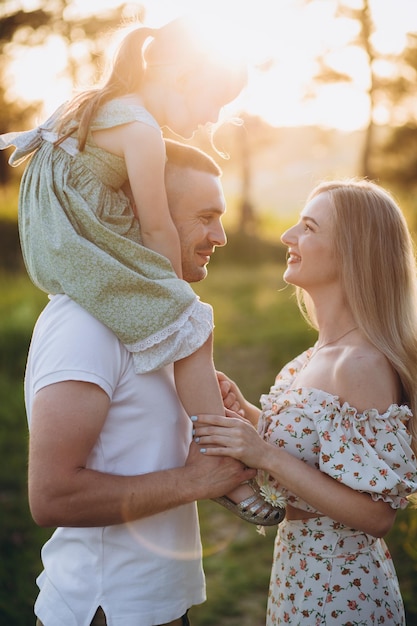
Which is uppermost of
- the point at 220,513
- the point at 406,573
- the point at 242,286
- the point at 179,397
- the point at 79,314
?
the point at 79,314

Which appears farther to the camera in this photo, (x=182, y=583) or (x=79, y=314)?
(x=182, y=583)

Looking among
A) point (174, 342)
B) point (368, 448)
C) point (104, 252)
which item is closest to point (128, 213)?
point (104, 252)

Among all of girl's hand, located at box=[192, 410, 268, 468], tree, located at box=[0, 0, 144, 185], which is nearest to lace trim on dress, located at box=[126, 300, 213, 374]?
girl's hand, located at box=[192, 410, 268, 468]

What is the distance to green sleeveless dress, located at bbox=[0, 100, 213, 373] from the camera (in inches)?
78.9

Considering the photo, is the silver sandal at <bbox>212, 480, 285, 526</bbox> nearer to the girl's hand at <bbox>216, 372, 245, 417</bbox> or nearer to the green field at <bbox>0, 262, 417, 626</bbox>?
the girl's hand at <bbox>216, 372, 245, 417</bbox>

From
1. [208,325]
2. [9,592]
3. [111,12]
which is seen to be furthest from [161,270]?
[111,12]

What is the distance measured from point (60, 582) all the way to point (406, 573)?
128 inches

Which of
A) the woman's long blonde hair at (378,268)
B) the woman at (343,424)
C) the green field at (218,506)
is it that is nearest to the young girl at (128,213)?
the woman at (343,424)

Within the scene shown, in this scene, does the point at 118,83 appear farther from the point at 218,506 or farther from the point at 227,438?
the point at 218,506

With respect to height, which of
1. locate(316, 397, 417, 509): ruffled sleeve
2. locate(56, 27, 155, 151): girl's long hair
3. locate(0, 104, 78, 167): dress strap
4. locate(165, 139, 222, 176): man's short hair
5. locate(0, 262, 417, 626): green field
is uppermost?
locate(56, 27, 155, 151): girl's long hair

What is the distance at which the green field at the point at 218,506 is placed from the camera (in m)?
4.45

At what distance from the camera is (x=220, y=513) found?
586 cm

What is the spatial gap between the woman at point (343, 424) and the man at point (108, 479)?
15 centimetres

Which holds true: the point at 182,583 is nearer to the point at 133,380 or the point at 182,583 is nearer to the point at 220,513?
the point at 133,380
